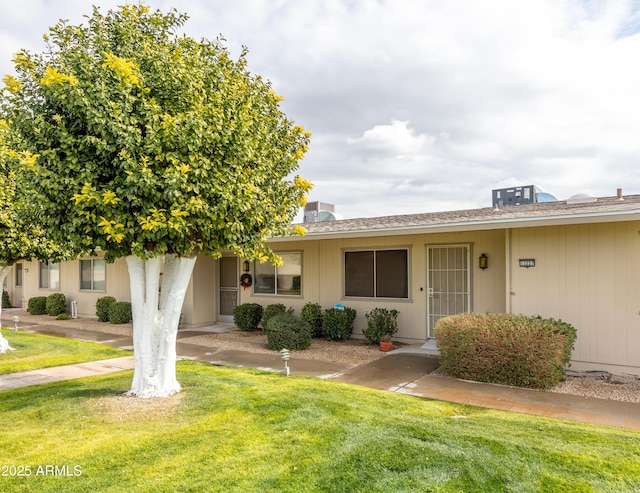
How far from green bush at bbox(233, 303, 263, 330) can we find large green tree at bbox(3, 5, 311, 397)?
6073 millimetres

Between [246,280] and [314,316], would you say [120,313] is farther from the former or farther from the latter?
[314,316]

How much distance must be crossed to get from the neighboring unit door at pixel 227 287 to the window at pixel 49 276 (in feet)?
25.9

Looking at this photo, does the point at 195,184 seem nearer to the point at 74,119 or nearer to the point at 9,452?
the point at 74,119

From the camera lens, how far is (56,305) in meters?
15.2

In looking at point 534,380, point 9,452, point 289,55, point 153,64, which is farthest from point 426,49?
point 9,452

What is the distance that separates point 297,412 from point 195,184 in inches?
104

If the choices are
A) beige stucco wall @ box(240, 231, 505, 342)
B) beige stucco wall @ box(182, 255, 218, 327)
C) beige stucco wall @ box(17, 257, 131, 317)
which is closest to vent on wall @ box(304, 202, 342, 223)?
beige stucco wall @ box(182, 255, 218, 327)

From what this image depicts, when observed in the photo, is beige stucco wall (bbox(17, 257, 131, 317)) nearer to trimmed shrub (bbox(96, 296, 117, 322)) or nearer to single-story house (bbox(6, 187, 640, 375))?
single-story house (bbox(6, 187, 640, 375))

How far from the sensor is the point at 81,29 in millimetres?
4613

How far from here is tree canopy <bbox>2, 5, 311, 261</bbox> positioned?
412 centimetres

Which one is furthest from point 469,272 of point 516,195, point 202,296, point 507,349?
point 202,296

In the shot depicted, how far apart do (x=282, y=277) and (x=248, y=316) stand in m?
1.39

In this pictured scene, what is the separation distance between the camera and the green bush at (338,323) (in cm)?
967

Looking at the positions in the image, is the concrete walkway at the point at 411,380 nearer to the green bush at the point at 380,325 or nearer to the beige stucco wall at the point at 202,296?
the green bush at the point at 380,325
